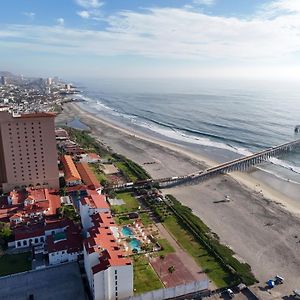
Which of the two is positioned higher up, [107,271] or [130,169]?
[107,271]

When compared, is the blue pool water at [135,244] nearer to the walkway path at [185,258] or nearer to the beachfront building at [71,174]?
the walkway path at [185,258]

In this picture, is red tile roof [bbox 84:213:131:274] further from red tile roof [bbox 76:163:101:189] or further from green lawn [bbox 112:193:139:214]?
red tile roof [bbox 76:163:101:189]

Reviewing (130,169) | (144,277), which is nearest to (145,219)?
(144,277)

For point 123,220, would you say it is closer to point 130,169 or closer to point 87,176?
point 87,176

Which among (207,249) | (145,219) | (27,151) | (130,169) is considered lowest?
(207,249)

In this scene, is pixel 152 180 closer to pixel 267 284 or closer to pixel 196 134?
pixel 267 284

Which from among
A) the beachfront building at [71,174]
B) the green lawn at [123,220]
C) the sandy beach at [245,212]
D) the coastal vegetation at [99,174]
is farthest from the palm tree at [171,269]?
the beachfront building at [71,174]

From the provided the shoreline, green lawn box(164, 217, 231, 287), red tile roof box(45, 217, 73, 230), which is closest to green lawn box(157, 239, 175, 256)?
green lawn box(164, 217, 231, 287)
